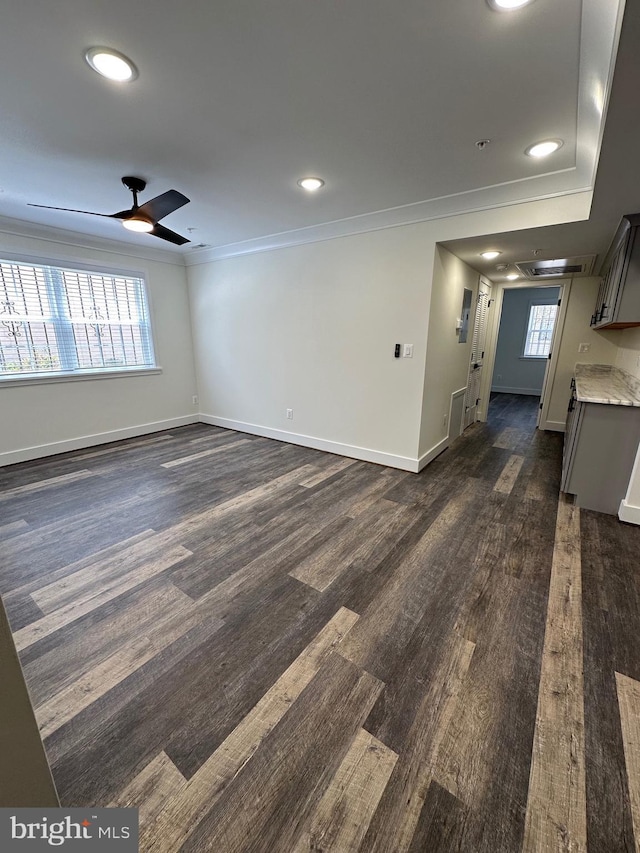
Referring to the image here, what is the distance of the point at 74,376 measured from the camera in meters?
4.15

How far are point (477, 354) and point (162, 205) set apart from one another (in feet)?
14.3

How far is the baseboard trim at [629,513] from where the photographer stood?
2.58m

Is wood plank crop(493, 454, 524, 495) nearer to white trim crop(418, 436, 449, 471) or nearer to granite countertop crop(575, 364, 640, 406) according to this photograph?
white trim crop(418, 436, 449, 471)

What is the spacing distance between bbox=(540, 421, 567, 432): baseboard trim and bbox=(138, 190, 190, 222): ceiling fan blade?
5.30 meters

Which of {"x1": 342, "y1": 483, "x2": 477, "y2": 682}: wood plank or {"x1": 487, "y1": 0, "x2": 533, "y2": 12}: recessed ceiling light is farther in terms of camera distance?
{"x1": 342, "y1": 483, "x2": 477, "y2": 682}: wood plank

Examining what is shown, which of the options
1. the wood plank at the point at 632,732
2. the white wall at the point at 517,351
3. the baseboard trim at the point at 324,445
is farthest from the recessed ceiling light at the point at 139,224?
the white wall at the point at 517,351

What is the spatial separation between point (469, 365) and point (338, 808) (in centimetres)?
472

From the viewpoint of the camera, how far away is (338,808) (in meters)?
1.05

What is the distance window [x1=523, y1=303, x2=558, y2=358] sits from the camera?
296 inches

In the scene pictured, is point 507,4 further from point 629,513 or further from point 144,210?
point 629,513

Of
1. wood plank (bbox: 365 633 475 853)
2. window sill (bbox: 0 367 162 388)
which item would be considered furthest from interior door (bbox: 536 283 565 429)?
window sill (bbox: 0 367 162 388)

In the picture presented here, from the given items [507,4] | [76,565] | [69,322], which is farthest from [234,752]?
[69,322]

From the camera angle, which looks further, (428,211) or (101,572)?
(428,211)

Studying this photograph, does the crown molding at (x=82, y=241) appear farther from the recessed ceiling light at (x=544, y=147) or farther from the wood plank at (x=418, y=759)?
the wood plank at (x=418, y=759)
